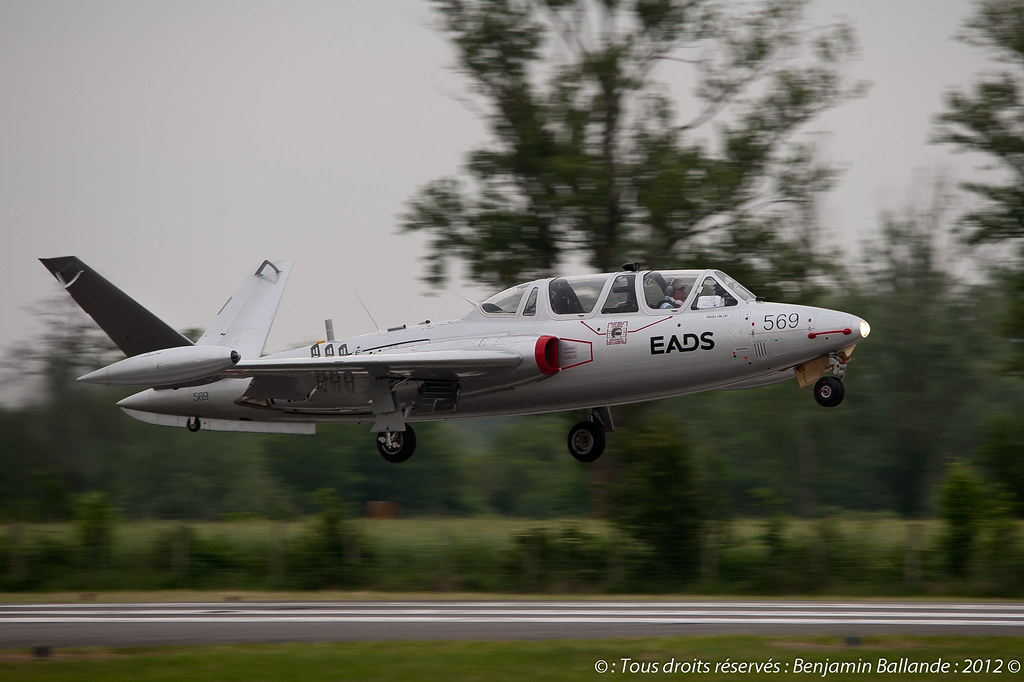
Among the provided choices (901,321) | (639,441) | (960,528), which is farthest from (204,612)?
(901,321)

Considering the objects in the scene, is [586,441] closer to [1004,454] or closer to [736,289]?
[736,289]

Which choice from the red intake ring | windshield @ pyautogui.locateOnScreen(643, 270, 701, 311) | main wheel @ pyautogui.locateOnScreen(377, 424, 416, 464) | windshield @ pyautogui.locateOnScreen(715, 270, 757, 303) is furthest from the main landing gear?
windshield @ pyautogui.locateOnScreen(715, 270, 757, 303)

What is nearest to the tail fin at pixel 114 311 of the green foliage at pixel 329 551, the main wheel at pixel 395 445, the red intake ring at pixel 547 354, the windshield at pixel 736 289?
the main wheel at pixel 395 445

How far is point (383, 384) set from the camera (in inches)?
802

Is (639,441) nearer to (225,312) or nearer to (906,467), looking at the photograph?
(225,312)

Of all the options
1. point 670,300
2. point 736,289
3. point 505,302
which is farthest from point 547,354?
point 736,289

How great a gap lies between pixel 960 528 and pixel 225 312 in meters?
22.6

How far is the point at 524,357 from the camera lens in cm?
1870

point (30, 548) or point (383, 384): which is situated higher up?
point (383, 384)

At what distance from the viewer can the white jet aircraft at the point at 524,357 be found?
17578 mm

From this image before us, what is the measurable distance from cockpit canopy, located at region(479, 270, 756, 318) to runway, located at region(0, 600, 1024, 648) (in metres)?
6.01

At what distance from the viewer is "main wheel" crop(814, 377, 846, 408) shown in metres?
17.5

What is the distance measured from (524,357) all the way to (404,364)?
219 centimetres

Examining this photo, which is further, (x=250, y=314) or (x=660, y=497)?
(x=660, y=497)
